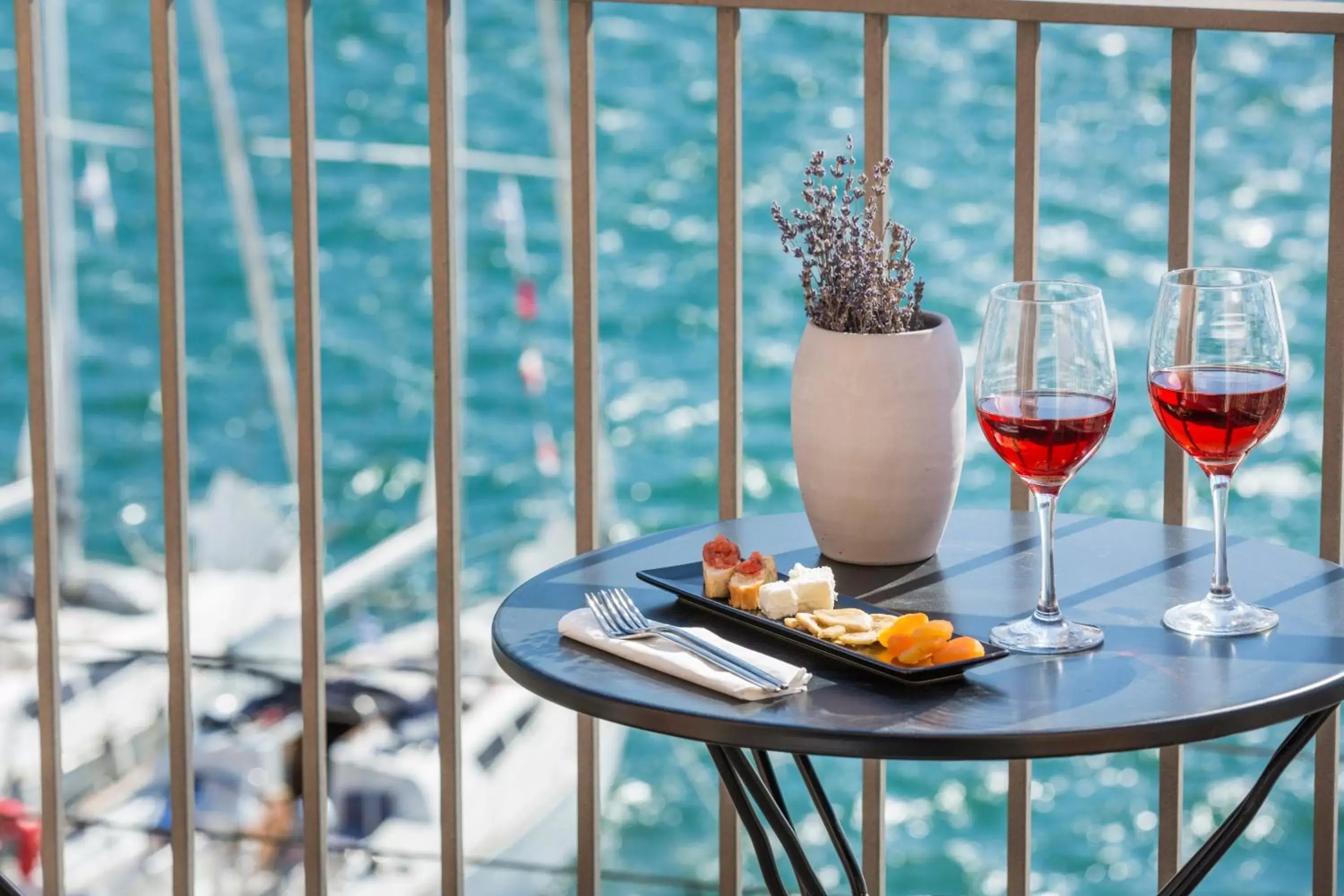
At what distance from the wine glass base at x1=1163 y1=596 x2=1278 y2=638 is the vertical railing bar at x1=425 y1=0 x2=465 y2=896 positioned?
82 centimetres

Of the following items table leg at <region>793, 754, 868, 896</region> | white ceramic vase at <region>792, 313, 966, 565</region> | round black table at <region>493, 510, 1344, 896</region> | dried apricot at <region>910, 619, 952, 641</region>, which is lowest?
table leg at <region>793, 754, 868, 896</region>

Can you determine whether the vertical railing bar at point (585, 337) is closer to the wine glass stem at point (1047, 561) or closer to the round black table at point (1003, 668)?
the round black table at point (1003, 668)

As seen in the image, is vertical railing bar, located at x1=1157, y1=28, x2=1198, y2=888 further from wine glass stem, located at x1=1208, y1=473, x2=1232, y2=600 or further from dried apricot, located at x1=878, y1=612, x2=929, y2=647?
dried apricot, located at x1=878, y1=612, x2=929, y2=647

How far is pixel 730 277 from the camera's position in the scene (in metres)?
1.73

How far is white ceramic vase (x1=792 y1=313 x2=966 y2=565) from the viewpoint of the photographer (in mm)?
1280

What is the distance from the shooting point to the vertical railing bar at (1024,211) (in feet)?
5.37

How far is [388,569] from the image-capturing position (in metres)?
12.1

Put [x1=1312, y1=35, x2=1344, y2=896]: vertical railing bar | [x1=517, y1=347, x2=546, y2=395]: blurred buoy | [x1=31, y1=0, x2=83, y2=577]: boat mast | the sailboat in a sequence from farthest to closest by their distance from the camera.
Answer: [x1=517, y1=347, x2=546, y2=395]: blurred buoy → the sailboat → [x1=31, y1=0, x2=83, y2=577]: boat mast → [x1=1312, y1=35, x2=1344, y2=896]: vertical railing bar

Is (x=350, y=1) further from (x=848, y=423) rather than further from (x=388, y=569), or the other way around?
(x=848, y=423)

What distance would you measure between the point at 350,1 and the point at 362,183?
47.9 inches

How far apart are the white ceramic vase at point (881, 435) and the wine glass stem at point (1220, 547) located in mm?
203

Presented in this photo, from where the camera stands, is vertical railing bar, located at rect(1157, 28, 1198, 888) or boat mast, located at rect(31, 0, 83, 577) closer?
vertical railing bar, located at rect(1157, 28, 1198, 888)

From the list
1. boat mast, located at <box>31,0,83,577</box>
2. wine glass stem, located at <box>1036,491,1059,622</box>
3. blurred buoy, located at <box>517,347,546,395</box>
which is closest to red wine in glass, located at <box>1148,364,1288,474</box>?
wine glass stem, located at <box>1036,491,1059,622</box>

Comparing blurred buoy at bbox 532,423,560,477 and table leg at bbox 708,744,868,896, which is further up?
table leg at bbox 708,744,868,896
